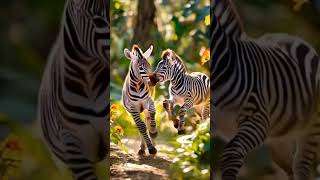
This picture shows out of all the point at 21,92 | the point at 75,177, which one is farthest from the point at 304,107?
the point at 21,92

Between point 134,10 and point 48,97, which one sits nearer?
point 48,97

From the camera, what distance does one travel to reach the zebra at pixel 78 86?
11.6 ft

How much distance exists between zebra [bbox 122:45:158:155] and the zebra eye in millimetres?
239

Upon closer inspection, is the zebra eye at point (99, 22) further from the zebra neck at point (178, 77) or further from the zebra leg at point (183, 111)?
the zebra leg at point (183, 111)

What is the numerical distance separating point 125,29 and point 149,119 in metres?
0.66

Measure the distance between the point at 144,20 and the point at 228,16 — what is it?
65 cm

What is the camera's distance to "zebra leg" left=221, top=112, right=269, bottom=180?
3.48 metres

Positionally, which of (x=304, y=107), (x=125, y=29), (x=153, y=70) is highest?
(x=125, y=29)

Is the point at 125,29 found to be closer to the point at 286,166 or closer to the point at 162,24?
the point at 162,24

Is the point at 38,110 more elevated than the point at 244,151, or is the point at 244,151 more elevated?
the point at 38,110

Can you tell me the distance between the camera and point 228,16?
11.4 ft

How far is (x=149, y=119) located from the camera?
369 centimetres

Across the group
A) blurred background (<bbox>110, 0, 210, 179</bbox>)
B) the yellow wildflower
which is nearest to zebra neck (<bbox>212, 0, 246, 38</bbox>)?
blurred background (<bbox>110, 0, 210, 179</bbox>)

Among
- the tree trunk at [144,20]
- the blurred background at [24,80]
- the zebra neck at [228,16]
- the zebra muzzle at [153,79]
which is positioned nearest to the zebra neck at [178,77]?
the zebra muzzle at [153,79]
